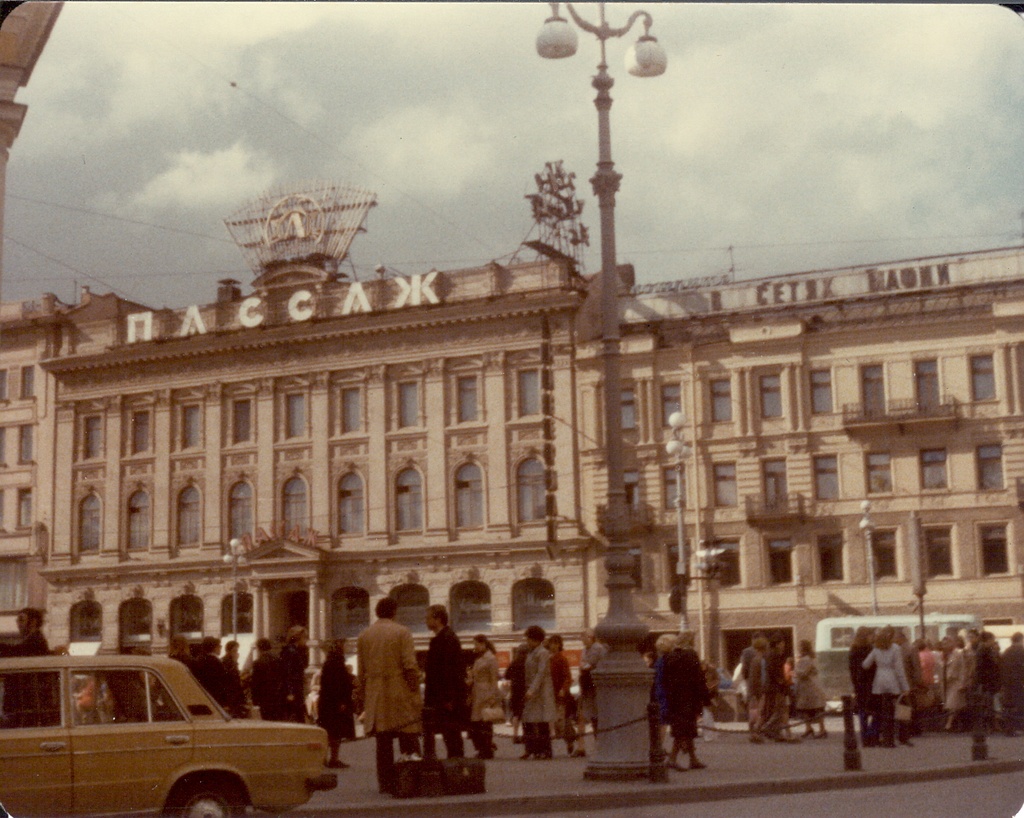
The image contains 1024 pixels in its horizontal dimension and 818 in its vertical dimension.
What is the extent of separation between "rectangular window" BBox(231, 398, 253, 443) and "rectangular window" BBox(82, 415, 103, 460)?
3577mm

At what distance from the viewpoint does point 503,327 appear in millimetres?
42625

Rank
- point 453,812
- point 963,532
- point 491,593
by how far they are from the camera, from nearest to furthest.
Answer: point 453,812, point 963,532, point 491,593

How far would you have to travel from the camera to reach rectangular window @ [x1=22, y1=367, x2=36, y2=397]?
86.8 feet

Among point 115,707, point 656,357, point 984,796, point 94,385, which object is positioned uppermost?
point 656,357

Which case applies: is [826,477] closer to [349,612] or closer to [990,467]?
[990,467]

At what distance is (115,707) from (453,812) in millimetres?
3099

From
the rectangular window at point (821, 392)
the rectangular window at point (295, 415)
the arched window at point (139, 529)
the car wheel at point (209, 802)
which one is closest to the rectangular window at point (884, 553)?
the rectangular window at point (821, 392)

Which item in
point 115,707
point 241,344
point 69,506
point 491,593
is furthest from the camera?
point 491,593

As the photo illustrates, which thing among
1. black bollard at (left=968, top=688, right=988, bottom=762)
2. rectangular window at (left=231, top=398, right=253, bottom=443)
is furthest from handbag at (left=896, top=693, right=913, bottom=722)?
rectangular window at (left=231, top=398, right=253, bottom=443)

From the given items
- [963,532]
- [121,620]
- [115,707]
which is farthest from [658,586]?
[115,707]

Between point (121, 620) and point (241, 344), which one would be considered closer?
point (121, 620)

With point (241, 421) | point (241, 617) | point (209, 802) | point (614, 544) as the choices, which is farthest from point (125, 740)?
point (241, 617)

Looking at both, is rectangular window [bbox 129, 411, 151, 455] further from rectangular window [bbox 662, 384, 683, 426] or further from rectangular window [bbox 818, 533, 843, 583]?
rectangular window [bbox 818, 533, 843, 583]

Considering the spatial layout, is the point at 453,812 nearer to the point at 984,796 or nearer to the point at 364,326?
the point at 984,796
